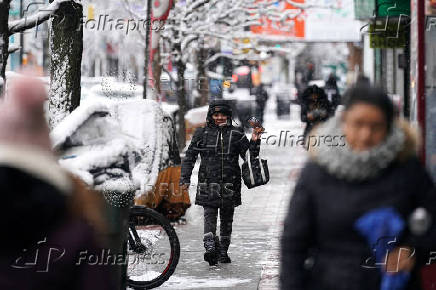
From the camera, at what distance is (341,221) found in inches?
160

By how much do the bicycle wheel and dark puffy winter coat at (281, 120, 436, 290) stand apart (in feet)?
13.2

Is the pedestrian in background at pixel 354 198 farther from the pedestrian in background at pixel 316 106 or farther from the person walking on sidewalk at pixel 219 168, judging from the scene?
the pedestrian in background at pixel 316 106

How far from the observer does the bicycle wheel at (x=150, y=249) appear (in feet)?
26.9

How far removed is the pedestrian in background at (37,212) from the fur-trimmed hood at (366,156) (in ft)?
3.59

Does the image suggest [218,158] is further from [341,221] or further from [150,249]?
[341,221]

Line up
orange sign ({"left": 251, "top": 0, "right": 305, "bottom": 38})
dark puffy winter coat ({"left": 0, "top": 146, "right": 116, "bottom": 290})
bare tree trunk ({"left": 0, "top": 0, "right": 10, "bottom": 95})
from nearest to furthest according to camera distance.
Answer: dark puffy winter coat ({"left": 0, "top": 146, "right": 116, "bottom": 290}), bare tree trunk ({"left": 0, "top": 0, "right": 10, "bottom": 95}), orange sign ({"left": 251, "top": 0, "right": 305, "bottom": 38})

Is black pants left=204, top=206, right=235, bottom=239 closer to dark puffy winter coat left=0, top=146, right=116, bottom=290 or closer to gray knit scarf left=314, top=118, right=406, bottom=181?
gray knit scarf left=314, top=118, right=406, bottom=181

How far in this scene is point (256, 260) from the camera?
10438mm

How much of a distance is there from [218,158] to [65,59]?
11.0ft

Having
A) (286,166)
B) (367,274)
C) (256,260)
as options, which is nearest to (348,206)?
(367,274)

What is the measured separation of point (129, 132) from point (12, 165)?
360 inches

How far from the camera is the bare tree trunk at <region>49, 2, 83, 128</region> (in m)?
12.7

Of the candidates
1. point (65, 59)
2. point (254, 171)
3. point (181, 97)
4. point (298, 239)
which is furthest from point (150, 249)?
point (181, 97)

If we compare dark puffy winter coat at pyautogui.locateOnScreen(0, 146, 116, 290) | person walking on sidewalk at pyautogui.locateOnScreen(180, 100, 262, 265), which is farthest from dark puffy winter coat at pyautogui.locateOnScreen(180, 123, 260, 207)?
dark puffy winter coat at pyautogui.locateOnScreen(0, 146, 116, 290)
